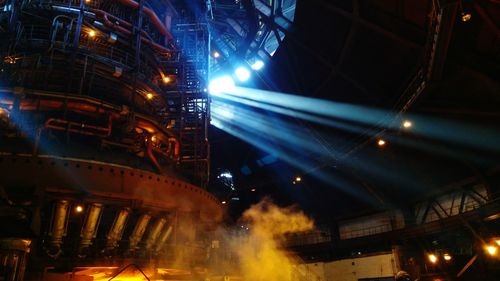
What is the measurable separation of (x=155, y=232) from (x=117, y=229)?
124 cm

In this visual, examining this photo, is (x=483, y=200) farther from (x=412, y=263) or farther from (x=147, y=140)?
(x=147, y=140)

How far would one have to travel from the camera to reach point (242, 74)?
24.5 metres

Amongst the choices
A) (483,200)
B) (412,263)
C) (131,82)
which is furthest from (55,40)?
(483,200)

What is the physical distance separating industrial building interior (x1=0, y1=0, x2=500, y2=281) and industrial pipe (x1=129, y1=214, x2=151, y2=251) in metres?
0.06

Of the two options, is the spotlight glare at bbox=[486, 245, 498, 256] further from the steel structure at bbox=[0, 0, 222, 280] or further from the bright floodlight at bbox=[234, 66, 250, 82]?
the bright floodlight at bbox=[234, 66, 250, 82]

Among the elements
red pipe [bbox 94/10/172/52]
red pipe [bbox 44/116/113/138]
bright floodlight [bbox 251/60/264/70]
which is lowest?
red pipe [bbox 44/116/113/138]

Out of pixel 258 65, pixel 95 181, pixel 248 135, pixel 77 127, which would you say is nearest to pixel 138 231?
pixel 95 181

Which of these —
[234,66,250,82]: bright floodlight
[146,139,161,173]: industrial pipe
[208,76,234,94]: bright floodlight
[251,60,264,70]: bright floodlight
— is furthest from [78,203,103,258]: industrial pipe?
[208,76,234,94]: bright floodlight

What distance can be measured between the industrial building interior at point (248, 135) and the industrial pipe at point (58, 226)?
0.09ft

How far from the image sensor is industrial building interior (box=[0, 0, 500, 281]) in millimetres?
9711

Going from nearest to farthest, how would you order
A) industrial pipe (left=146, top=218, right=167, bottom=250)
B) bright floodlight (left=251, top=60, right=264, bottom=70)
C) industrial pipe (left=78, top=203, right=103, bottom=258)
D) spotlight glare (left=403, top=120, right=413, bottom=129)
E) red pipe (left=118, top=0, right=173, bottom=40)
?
industrial pipe (left=78, top=203, right=103, bottom=258) → industrial pipe (left=146, top=218, right=167, bottom=250) → red pipe (left=118, top=0, right=173, bottom=40) → spotlight glare (left=403, top=120, right=413, bottom=129) → bright floodlight (left=251, top=60, right=264, bottom=70)

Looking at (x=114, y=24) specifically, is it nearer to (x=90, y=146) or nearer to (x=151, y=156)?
(x=90, y=146)

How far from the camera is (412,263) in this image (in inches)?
756

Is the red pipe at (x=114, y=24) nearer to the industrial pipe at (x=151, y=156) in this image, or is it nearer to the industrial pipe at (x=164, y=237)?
the industrial pipe at (x=151, y=156)
